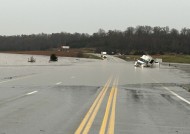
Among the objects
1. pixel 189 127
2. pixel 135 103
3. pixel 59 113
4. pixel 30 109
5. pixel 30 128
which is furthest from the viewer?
pixel 135 103

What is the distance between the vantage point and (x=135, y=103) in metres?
17.1

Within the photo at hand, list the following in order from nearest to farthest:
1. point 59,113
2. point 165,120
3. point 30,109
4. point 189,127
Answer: point 189,127 → point 165,120 → point 59,113 → point 30,109

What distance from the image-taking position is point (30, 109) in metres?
14.3

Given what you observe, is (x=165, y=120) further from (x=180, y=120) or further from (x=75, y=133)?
(x=75, y=133)

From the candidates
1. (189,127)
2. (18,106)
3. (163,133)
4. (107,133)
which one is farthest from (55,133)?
(18,106)

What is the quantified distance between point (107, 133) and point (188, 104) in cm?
850

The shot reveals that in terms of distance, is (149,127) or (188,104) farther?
(188,104)

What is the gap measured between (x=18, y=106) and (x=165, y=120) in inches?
214

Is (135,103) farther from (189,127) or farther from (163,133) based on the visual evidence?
(163,133)

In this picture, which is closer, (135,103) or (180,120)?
(180,120)

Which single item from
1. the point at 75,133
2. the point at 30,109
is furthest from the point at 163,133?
the point at 30,109

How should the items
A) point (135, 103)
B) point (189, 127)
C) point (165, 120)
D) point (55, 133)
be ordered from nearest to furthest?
point (55, 133) < point (189, 127) < point (165, 120) < point (135, 103)

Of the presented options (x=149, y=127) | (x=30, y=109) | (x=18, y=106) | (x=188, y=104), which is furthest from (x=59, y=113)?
(x=188, y=104)

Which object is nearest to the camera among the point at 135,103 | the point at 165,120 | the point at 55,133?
the point at 55,133
